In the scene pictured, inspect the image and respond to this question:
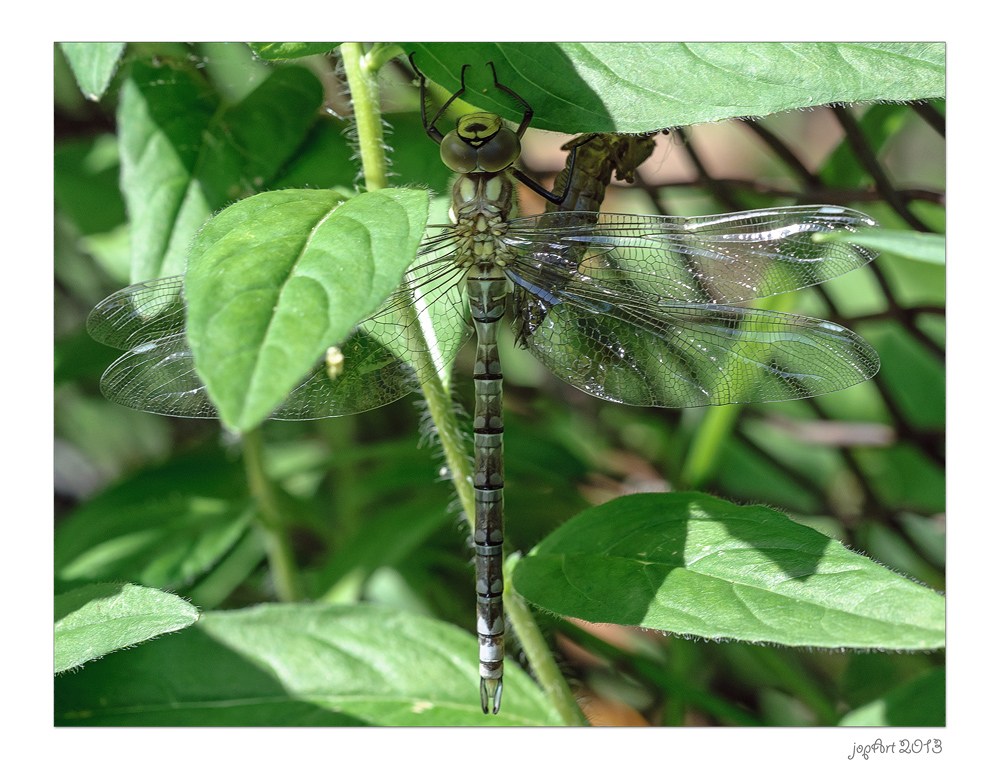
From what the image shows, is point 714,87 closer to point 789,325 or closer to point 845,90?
point 845,90

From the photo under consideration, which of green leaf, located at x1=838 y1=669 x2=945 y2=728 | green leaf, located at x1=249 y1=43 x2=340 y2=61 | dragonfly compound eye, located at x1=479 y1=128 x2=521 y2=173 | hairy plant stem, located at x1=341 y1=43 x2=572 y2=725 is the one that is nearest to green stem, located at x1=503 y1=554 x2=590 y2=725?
hairy plant stem, located at x1=341 y1=43 x2=572 y2=725

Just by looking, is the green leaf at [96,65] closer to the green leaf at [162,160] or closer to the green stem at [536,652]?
the green leaf at [162,160]

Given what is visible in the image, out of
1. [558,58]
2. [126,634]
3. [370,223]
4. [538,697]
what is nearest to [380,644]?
[538,697]

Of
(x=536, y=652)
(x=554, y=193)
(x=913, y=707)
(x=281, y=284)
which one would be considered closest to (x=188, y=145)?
(x=554, y=193)

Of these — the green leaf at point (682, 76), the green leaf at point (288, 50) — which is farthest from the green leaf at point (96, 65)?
the green leaf at point (682, 76)

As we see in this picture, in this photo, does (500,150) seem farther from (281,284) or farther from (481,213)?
(281,284)

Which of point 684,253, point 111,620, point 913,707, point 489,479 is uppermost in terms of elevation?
point 684,253
